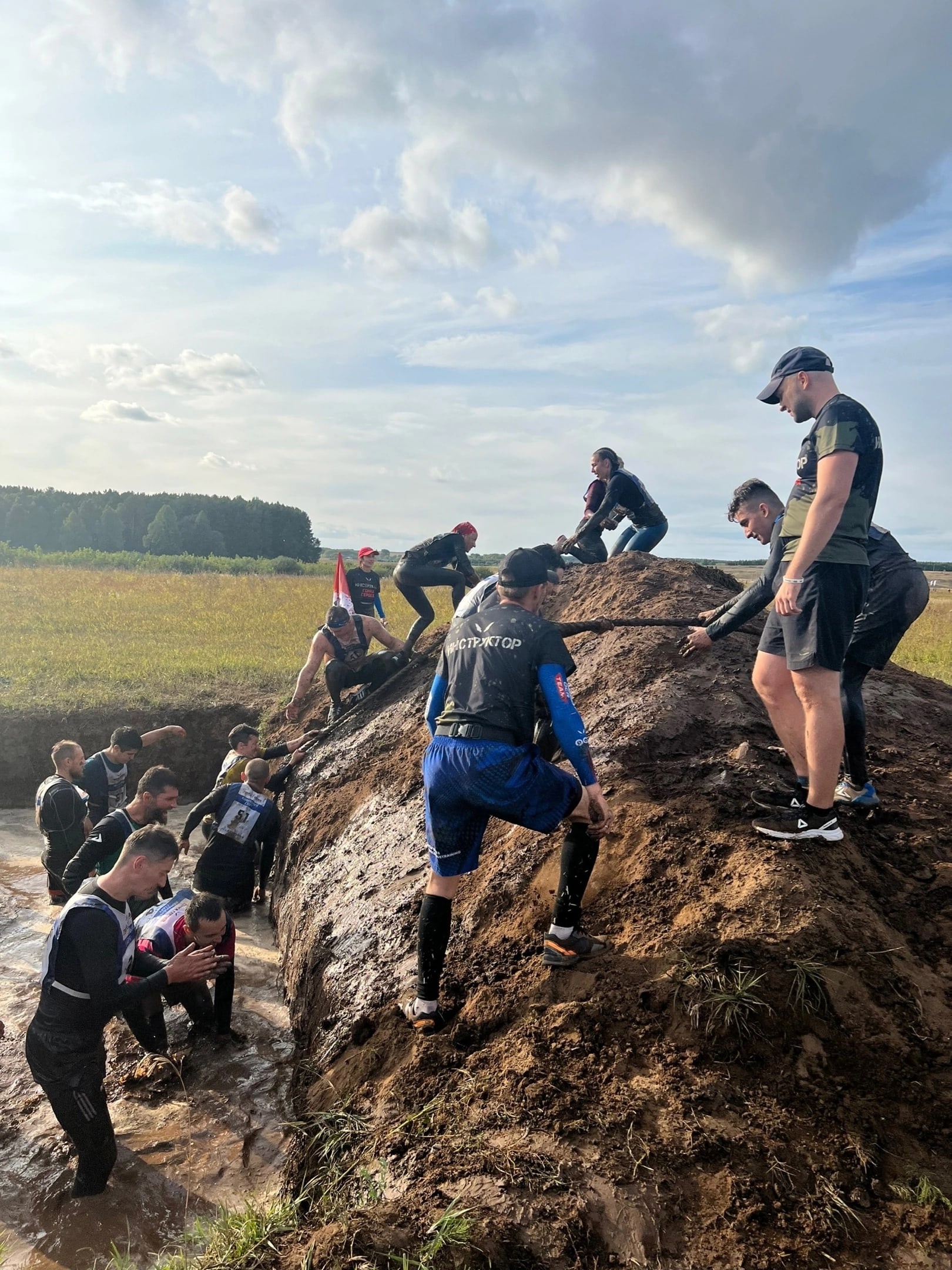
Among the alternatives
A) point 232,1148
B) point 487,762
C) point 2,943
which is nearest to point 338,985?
point 232,1148

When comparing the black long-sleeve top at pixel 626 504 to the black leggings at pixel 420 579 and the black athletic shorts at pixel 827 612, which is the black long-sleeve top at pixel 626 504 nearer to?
the black leggings at pixel 420 579

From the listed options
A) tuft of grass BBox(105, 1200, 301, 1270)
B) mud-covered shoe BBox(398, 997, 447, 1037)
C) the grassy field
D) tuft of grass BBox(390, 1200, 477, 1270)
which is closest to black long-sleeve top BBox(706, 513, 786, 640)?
mud-covered shoe BBox(398, 997, 447, 1037)

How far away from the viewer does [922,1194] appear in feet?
7.75

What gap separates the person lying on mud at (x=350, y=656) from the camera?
360 inches

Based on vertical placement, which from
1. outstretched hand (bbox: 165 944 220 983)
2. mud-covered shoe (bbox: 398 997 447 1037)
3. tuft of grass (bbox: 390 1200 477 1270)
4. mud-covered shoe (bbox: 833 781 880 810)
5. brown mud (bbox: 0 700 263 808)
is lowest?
brown mud (bbox: 0 700 263 808)

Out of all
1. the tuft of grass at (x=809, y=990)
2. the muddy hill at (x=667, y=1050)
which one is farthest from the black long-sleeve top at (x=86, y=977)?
the tuft of grass at (x=809, y=990)

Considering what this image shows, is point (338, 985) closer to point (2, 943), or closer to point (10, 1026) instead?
point (10, 1026)

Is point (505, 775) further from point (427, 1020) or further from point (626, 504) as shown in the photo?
point (626, 504)

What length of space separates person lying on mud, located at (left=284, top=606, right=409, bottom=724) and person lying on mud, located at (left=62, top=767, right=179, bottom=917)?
3459 millimetres

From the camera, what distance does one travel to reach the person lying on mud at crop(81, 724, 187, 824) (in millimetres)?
7055

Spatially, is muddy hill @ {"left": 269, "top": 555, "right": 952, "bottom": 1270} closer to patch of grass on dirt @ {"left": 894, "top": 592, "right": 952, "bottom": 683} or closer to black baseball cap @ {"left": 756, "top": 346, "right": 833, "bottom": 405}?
black baseball cap @ {"left": 756, "top": 346, "right": 833, "bottom": 405}

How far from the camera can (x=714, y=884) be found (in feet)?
11.5

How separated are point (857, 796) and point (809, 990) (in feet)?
4.66

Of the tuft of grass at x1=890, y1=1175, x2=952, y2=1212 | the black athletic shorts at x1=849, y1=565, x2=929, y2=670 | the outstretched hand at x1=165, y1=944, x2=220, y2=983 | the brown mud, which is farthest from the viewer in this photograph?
the brown mud
